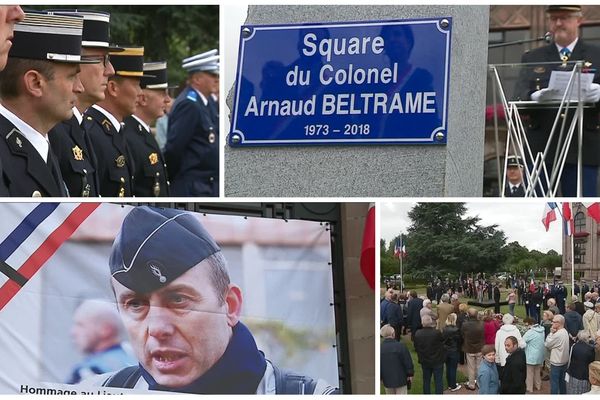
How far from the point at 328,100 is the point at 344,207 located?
3.50 ft

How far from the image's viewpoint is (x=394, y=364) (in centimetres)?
678

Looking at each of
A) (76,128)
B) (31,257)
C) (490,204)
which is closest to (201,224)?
(31,257)

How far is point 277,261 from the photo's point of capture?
6902mm

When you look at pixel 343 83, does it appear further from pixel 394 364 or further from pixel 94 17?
pixel 94 17

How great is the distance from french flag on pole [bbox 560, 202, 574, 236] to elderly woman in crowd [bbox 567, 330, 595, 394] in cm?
50

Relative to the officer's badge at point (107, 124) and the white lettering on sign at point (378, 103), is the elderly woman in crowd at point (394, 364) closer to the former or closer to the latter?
the white lettering on sign at point (378, 103)

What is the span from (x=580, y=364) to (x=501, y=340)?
0.40m

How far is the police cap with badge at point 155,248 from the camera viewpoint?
6.57m

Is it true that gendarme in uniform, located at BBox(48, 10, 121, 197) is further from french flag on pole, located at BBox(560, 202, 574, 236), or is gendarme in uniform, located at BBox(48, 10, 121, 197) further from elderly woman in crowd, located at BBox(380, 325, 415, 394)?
french flag on pole, located at BBox(560, 202, 574, 236)

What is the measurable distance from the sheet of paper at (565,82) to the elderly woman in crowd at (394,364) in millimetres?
2697

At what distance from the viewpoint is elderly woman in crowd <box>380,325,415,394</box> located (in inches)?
266

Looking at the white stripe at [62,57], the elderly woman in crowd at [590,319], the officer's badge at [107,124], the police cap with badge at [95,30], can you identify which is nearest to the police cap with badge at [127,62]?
the officer's badge at [107,124]

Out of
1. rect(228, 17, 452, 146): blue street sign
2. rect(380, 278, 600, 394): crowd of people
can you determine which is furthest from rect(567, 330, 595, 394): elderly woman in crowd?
rect(228, 17, 452, 146): blue street sign

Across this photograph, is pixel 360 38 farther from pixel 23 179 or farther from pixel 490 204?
pixel 23 179
